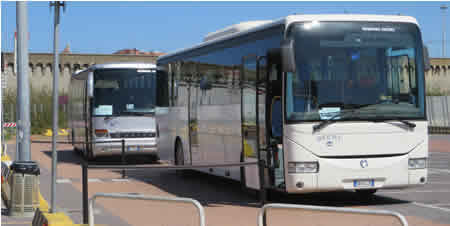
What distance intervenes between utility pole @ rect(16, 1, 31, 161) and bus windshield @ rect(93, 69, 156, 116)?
8.33m

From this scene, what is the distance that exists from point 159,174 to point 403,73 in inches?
183

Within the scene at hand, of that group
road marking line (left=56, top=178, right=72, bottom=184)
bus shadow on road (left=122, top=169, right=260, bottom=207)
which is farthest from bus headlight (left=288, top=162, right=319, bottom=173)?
road marking line (left=56, top=178, right=72, bottom=184)

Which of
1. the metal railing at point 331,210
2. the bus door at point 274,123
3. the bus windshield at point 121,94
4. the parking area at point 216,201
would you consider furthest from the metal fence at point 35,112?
the metal railing at point 331,210

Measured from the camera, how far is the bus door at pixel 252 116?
12609 millimetres

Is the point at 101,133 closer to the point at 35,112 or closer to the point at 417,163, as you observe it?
the point at 417,163

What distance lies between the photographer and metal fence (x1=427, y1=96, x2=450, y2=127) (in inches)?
1834

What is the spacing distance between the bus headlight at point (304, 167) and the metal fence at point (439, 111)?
36339 millimetres

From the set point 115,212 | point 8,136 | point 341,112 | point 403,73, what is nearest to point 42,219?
point 115,212

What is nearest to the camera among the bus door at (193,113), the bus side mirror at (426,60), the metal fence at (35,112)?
the bus side mirror at (426,60)

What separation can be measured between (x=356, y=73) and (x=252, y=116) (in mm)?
2027

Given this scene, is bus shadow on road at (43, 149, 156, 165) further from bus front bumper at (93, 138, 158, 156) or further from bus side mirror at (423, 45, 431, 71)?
bus side mirror at (423, 45, 431, 71)

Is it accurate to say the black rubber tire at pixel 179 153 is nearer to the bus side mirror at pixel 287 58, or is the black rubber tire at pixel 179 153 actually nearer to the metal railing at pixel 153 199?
the bus side mirror at pixel 287 58

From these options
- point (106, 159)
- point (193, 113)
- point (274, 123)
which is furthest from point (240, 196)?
point (106, 159)

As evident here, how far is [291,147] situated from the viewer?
11844 mm
